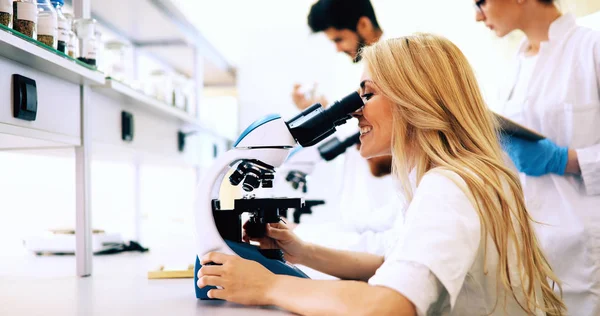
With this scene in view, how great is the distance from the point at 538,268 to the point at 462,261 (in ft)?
0.90

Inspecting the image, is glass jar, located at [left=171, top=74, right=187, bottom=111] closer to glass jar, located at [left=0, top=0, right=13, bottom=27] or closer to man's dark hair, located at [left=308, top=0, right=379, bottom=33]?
man's dark hair, located at [left=308, top=0, right=379, bottom=33]

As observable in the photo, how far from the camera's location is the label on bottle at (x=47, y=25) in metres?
1.09

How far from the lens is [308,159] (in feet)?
7.31

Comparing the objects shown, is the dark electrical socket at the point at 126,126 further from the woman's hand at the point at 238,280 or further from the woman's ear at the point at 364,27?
the woman's ear at the point at 364,27

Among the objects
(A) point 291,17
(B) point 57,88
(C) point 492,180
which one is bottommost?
(C) point 492,180

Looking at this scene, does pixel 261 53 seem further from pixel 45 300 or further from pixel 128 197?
pixel 45 300

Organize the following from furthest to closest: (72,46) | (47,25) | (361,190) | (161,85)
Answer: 1. (361,190)
2. (161,85)
3. (72,46)
4. (47,25)

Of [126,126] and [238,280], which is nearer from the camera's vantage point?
[238,280]

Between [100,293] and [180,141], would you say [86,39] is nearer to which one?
[100,293]

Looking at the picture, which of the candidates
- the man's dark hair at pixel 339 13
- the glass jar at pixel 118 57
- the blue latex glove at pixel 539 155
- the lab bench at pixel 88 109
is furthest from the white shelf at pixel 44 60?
the man's dark hair at pixel 339 13

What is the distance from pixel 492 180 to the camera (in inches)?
34.0

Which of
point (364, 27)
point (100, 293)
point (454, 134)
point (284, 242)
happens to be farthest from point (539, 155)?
Result: point (100, 293)

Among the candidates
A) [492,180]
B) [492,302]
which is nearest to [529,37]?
[492,180]

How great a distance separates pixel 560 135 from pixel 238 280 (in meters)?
1.34
